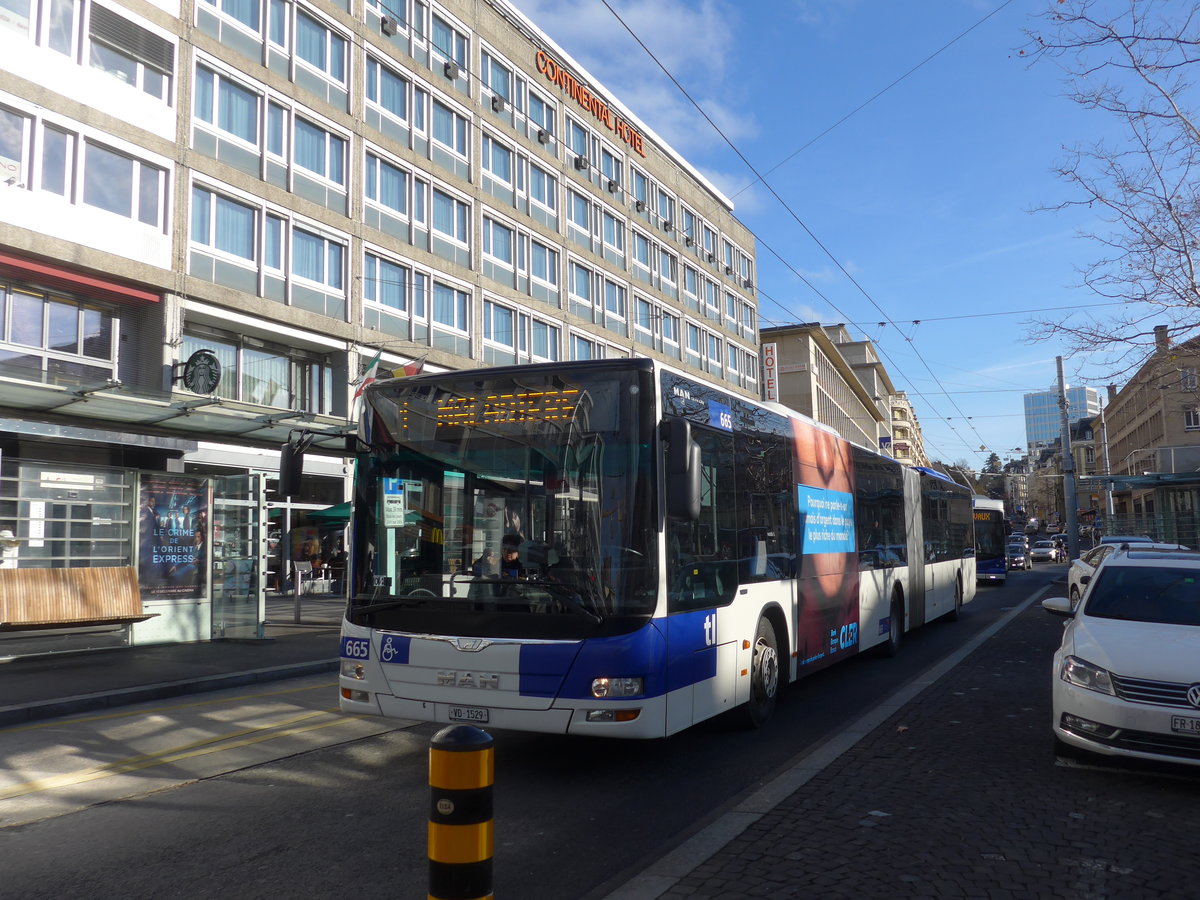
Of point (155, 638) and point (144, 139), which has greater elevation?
point (144, 139)

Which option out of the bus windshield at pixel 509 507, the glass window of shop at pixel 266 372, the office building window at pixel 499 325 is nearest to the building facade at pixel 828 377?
the office building window at pixel 499 325

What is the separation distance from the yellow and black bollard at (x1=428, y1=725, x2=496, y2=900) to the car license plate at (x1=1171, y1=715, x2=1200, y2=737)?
4.65 metres

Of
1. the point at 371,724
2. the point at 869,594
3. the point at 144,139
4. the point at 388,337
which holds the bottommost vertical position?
the point at 371,724

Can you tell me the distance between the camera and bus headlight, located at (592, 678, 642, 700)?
6086 millimetres

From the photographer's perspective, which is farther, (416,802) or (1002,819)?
(416,802)

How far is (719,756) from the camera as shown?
7277mm

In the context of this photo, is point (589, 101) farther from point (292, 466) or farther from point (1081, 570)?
point (292, 466)

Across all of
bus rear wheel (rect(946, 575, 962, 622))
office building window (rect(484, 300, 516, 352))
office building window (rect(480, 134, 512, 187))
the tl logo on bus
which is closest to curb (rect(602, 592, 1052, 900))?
the tl logo on bus

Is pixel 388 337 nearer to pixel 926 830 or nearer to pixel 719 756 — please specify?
pixel 719 756

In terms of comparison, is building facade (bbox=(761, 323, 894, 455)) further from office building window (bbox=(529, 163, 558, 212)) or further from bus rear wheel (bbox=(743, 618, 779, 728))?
bus rear wheel (bbox=(743, 618, 779, 728))

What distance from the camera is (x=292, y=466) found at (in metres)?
7.34

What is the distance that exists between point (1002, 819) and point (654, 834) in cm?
200

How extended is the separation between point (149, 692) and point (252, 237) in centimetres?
1468

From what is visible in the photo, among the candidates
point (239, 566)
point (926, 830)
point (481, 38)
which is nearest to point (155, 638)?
point (239, 566)
